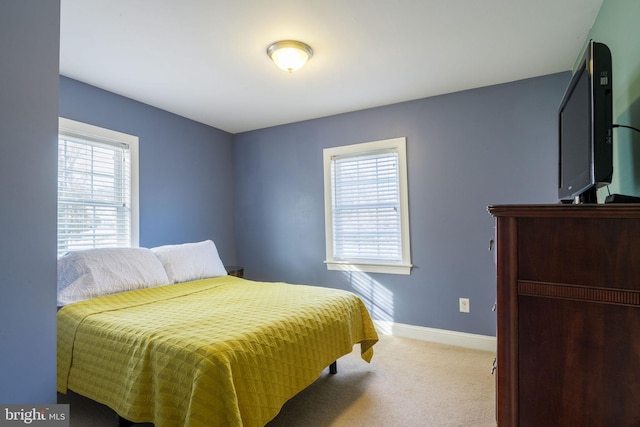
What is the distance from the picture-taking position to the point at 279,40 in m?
2.19

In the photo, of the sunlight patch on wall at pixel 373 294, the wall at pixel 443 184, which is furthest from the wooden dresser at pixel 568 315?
the sunlight patch on wall at pixel 373 294

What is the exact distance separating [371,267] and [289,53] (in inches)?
87.0

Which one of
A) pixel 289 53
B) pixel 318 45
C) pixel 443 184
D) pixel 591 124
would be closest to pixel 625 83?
pixel 591 124

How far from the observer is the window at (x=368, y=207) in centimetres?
336

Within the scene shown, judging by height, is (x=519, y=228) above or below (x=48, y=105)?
below

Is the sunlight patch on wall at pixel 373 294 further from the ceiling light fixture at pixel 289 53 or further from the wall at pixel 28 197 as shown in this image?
the wall at pixel 28 197

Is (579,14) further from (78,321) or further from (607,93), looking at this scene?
(78,321)

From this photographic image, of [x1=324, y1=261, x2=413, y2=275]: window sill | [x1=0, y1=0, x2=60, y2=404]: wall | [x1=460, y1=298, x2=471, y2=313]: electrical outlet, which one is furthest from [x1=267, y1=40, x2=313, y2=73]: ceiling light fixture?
[x1=460, y1=298, x2=471, y2=313]: electrical outlet

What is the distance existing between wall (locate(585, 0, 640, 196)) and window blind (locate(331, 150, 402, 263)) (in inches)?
71.9

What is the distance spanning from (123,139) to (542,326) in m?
3.42

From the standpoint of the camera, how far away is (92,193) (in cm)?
286

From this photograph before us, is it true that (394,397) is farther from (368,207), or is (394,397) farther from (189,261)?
(189,261)

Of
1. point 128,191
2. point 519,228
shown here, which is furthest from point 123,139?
point 519,228
